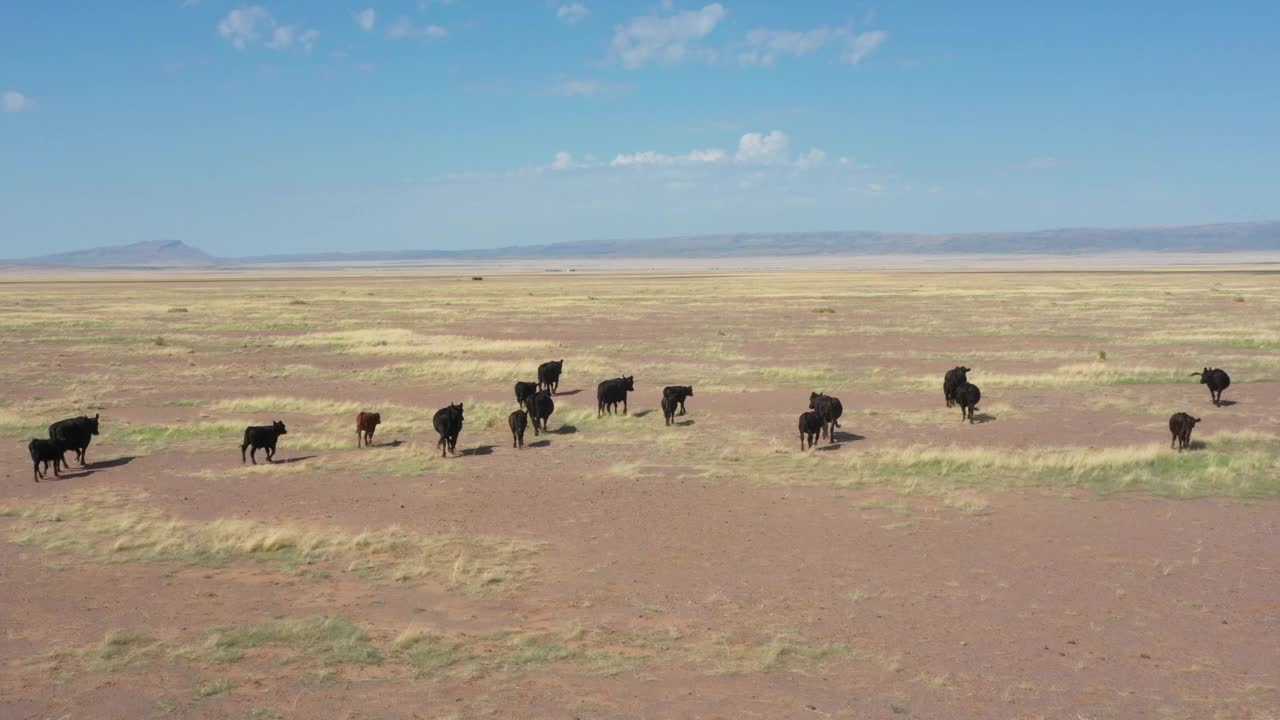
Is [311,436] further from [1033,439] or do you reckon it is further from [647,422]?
[1033,439]

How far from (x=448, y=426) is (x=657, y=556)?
8.07m

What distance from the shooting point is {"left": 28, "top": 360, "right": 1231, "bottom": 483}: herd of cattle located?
741 inches

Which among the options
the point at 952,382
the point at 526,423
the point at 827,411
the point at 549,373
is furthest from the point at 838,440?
the point at 549,373

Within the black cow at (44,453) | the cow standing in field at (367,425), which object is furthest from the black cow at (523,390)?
the black cow at (44,453)

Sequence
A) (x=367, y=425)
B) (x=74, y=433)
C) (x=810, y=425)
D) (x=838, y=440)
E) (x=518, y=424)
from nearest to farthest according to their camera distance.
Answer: (x=74, y=433) → (x=810, y=425) → (x=518, y=424) → (x=367, y=425) → (x=838, y=440)

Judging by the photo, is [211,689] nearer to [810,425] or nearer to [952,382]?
[810,425]

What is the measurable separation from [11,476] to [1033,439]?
71.4ft

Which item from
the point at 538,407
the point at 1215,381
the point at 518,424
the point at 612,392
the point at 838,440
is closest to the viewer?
the point at 518,424

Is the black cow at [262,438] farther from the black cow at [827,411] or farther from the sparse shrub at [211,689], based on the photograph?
the black cow at [827,411]

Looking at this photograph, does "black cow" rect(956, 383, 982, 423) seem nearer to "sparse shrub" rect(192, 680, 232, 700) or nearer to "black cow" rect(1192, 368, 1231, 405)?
"black cow" rect(1192, 368, 1231, 405)

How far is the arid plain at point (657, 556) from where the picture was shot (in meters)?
9.21

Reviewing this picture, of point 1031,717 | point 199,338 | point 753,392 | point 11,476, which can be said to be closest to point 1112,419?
point 753,392

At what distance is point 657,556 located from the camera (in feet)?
44.0

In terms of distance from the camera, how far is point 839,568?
501 inches
